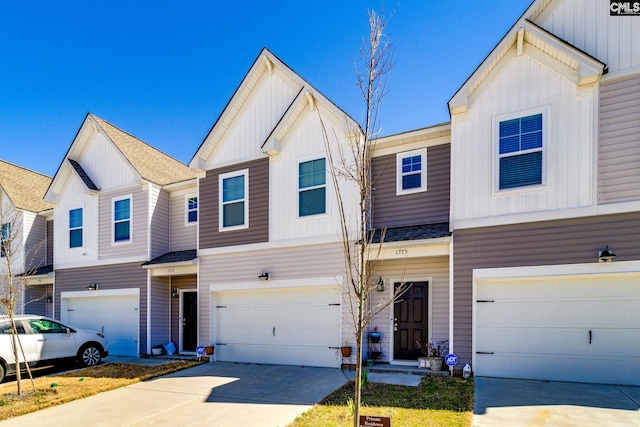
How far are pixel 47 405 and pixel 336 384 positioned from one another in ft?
18.1

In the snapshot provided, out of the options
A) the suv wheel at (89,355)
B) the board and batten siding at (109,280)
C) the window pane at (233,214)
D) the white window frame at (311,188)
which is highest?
the white window frame at (311,188)

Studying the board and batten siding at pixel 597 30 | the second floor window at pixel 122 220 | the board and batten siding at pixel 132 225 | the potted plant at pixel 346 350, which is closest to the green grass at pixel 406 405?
the potted plant at pixel 346 350

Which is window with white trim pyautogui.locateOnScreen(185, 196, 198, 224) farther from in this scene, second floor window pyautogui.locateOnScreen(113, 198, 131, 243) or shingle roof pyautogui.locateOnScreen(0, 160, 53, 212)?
shingle roof pyautogui.locateOnScreen(0, 160, 53, 212)

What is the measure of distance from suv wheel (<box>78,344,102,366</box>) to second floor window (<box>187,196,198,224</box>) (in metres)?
4.74

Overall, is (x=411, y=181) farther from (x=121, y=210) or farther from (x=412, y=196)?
(x=121, y=210)

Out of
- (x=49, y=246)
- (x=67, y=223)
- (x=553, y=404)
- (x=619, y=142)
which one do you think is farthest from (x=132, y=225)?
(x=619, y=142)

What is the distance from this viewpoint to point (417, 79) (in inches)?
272

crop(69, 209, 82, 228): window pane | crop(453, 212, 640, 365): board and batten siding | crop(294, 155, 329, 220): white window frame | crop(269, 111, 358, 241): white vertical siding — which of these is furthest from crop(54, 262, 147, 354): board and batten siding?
crop(453, 212, 640, 365): board and batten siding

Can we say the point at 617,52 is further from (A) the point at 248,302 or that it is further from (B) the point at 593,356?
(A) the point at 248,302

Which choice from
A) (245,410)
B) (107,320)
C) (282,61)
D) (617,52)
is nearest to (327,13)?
(282,61)

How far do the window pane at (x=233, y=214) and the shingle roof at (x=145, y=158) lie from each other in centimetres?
353

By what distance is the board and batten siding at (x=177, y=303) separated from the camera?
45.2 ft

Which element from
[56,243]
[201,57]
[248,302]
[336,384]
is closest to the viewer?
[336,384]

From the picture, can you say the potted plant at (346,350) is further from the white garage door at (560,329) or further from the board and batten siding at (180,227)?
the board and batten siding at (180,227)
